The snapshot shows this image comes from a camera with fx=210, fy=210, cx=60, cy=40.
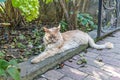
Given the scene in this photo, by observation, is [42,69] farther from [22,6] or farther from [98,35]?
[98,35]

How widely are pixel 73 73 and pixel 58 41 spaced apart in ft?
1.66

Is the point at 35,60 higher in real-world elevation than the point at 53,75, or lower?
higher

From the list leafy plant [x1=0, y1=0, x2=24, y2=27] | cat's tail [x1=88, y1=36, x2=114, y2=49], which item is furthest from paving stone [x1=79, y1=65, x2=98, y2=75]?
leafy plant [x1=0, y1=0, x2=24, y2=27]

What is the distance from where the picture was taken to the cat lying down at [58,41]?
104 inches

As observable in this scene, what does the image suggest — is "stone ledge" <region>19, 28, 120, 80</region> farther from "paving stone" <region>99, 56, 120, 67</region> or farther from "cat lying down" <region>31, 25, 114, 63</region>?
"paving stone" <region>99, 56, 120, 67</region>

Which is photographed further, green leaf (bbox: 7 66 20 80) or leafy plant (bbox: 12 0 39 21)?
leafy plant (bbox: 12 0 39 21)

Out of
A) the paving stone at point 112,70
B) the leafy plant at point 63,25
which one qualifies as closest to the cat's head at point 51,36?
the paving stone at point 112,70

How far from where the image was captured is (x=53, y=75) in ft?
7.77

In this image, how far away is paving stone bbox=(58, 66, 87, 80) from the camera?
235cm

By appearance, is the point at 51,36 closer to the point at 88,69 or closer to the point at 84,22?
the point at 88,69

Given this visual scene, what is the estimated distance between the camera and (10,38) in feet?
10.8

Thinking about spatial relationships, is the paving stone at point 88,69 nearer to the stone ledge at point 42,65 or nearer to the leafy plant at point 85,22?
the stone ledge at point 42,65

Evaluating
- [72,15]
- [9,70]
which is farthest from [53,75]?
[72,15]

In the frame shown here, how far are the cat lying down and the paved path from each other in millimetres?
174
